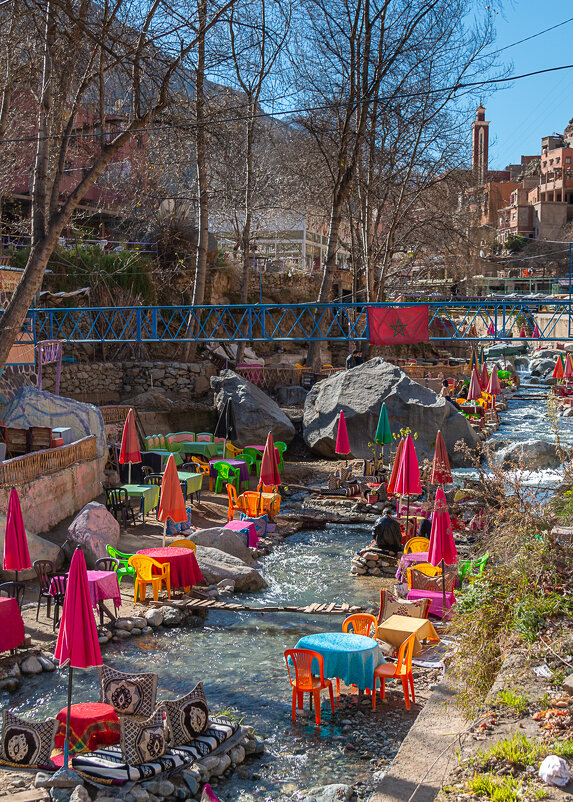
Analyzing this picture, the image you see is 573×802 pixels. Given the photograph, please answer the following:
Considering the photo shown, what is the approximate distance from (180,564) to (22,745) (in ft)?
17.0

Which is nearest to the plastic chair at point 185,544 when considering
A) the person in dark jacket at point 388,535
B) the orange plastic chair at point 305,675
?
the person in dark jacket at point 388,535

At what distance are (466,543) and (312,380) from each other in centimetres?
1517

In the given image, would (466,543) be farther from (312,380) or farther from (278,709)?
(312,380)

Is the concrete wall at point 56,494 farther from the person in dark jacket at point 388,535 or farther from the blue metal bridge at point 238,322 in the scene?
the person in dark jacket at point 388,535

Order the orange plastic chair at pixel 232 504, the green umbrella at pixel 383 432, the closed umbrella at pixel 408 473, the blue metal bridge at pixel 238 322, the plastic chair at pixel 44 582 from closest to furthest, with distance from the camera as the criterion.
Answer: the plastic chair at pixel 44 582, the closed umbrella at pixel 408 473, the orange plastic chair at pixel 232 504, the blue metal bridge at pixel 238 322, the green umbrella at pixel 383 432

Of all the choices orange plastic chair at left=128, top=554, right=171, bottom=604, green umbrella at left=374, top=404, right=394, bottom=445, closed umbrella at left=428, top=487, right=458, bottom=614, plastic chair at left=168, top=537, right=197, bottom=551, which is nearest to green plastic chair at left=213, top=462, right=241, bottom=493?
green umbrella at left=374, top=404, right=394, bottom=445

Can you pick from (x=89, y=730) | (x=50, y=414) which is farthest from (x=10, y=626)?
(x=50, y=414)

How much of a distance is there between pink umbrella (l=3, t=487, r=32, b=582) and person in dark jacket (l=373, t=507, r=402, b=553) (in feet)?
19.5

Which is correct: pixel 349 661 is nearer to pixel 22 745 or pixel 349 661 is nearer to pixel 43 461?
pixel 22 745

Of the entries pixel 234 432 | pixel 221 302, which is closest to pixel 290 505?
pixel 234 432

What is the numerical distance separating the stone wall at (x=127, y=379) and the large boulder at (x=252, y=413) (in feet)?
12.0

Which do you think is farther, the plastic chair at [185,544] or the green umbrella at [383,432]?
the green umbrella at [383,432]

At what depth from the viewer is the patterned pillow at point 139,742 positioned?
266 inches

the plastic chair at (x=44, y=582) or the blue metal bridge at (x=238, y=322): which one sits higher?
the blue metal bridge at (x=238, y=322)
